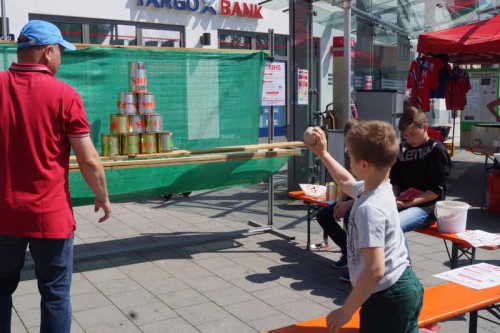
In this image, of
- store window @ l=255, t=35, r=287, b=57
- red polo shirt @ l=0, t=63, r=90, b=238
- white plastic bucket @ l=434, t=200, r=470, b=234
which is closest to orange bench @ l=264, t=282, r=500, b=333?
white plastic bucket @ l=434, t=200, r=470, b=234

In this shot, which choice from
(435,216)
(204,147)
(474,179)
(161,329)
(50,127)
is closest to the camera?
(50,127)

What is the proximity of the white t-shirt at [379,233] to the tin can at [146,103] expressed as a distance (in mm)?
3148

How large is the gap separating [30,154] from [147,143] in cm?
227

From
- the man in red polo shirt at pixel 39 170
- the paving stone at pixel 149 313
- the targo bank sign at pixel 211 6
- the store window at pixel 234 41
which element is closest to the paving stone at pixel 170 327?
the paving stone at pixel 149 313

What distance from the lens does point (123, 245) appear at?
595 centimetres

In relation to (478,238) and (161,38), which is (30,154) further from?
(161,38)

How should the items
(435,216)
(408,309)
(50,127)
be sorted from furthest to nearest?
(435,216), (50,127), (408,309)

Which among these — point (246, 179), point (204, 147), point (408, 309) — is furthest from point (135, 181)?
point (408, 309)

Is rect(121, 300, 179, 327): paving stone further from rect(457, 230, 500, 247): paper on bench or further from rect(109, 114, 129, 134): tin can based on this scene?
rect(457, 230, 500, 247): paper on bench

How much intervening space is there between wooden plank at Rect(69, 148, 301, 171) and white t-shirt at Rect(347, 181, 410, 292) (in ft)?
9.62

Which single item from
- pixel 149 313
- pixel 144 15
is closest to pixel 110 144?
pixel 149 313

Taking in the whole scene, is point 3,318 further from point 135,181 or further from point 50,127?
point 135,181

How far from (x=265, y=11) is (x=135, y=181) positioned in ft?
34.9

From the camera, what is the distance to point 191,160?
17.3 feet
